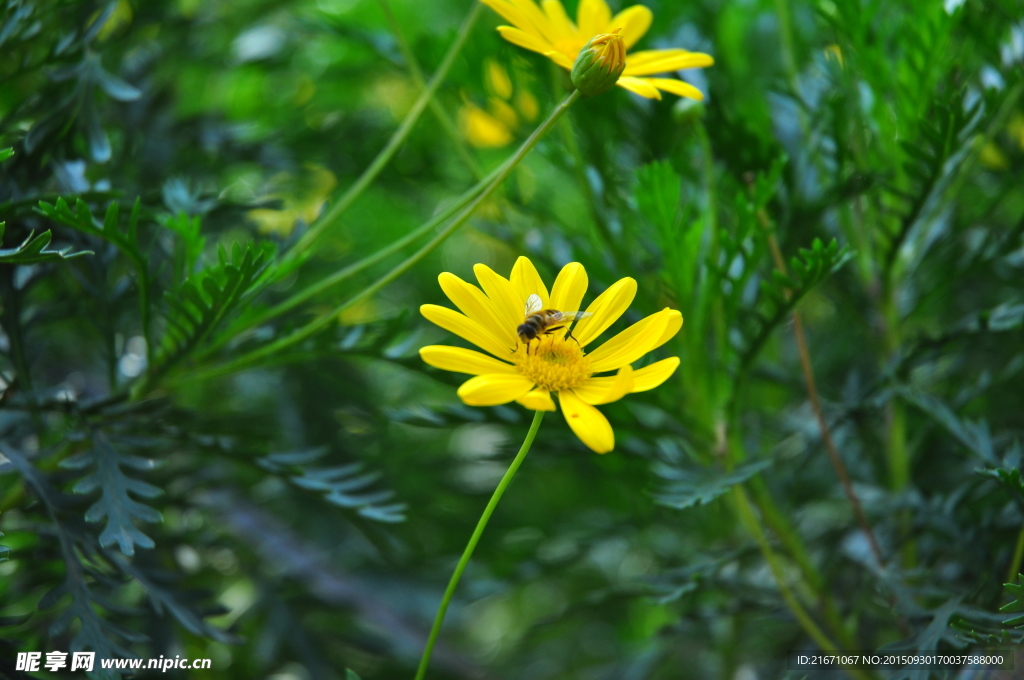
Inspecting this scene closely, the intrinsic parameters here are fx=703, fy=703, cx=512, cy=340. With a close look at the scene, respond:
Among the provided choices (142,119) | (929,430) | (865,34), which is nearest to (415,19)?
(142,119)

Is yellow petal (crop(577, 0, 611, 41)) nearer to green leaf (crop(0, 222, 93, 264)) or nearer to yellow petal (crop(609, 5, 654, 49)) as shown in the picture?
yellow petal (crop(609, 5, 654, 49))

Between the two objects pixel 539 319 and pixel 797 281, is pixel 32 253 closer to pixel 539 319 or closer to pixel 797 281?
pixel 539 319

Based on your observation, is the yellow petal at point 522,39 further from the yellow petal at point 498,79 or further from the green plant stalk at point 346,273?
the yellow petal at point 498,79

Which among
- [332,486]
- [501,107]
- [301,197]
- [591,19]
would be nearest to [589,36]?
[591,19]

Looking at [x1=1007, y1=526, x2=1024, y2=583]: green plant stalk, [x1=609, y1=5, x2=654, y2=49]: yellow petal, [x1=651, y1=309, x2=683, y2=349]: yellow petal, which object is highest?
[x1=609, y1=5, x2=654, y2=49]: yellow petal

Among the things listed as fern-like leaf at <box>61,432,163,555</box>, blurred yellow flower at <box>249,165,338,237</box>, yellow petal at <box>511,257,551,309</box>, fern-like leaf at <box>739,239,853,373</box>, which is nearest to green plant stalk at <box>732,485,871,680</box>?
fern-like leaf at <box>739,239,853,373</box>

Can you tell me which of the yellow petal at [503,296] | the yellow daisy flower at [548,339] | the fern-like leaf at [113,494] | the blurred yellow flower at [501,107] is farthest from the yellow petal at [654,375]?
the blurred yellow flower at [501,107]
